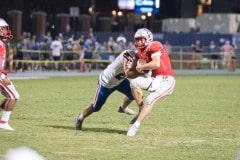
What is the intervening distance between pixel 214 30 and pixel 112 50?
13636mm

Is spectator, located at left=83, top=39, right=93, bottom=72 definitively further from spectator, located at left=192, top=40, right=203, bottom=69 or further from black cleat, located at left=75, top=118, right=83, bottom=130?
black cleat, located at left=75, top=118, right=83, bottom=130

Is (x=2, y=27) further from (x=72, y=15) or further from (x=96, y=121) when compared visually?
(x=72, y=15)

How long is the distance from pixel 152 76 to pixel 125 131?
45.0 inches

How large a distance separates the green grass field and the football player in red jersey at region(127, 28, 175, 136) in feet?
1.65

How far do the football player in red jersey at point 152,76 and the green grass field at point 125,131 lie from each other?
50cm

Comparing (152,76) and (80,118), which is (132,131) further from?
(80,118)

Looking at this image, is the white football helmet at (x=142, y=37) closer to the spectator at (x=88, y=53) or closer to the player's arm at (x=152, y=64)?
the player's arm at (x=152, y=64)

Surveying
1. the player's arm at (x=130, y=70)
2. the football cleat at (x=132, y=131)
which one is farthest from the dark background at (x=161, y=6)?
the football cleat at (x=132, y=131)

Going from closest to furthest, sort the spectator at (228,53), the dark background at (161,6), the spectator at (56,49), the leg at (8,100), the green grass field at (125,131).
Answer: the green grass field at (125,131), the leg at (8,100), the spectator at (56,49), the spectator at (228,53), the dark background at (161,6)

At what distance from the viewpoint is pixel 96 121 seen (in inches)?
618

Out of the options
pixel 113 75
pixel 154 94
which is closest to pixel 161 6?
pixel 113 75

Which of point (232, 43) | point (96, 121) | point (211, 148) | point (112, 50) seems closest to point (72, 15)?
point (112, 50)

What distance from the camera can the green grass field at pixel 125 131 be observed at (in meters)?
10.9

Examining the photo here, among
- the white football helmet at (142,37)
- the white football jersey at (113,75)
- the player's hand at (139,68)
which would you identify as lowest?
the white football jersey at (113,75)
